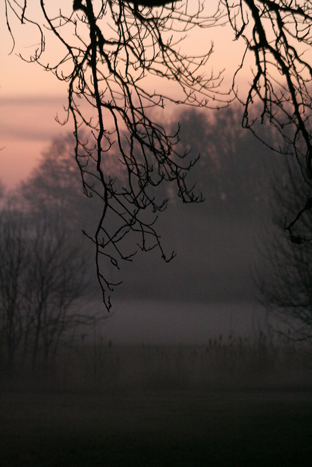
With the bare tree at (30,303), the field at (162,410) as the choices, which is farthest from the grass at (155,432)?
the bare tree at (30,303)

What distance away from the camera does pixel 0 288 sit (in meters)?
23.4

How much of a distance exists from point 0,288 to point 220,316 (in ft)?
69.9

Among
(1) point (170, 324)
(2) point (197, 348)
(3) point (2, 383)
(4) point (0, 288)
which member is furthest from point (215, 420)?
(1) point (170, 324)

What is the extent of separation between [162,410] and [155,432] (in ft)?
11.8

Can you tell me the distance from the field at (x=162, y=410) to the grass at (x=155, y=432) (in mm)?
19

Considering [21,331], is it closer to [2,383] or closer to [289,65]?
[2,383]

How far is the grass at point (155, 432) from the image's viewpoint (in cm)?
949

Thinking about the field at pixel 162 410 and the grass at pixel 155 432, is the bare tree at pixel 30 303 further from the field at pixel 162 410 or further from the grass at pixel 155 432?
the grass at pixel 155 432

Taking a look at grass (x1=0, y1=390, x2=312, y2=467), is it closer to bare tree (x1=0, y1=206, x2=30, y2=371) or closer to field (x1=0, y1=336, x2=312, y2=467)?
field (x1=0, y1=336, x2=312, y2=467)

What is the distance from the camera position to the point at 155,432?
11781 millimetres

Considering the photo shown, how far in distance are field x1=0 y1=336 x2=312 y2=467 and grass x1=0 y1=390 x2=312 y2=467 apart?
0.06 ft

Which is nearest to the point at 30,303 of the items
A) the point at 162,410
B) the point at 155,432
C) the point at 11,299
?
the point at 11,299

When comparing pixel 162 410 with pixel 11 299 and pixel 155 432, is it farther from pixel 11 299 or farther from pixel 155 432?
pixel 11 299

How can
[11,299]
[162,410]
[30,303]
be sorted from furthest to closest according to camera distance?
[30,303] < [11,299] < [162,410]
